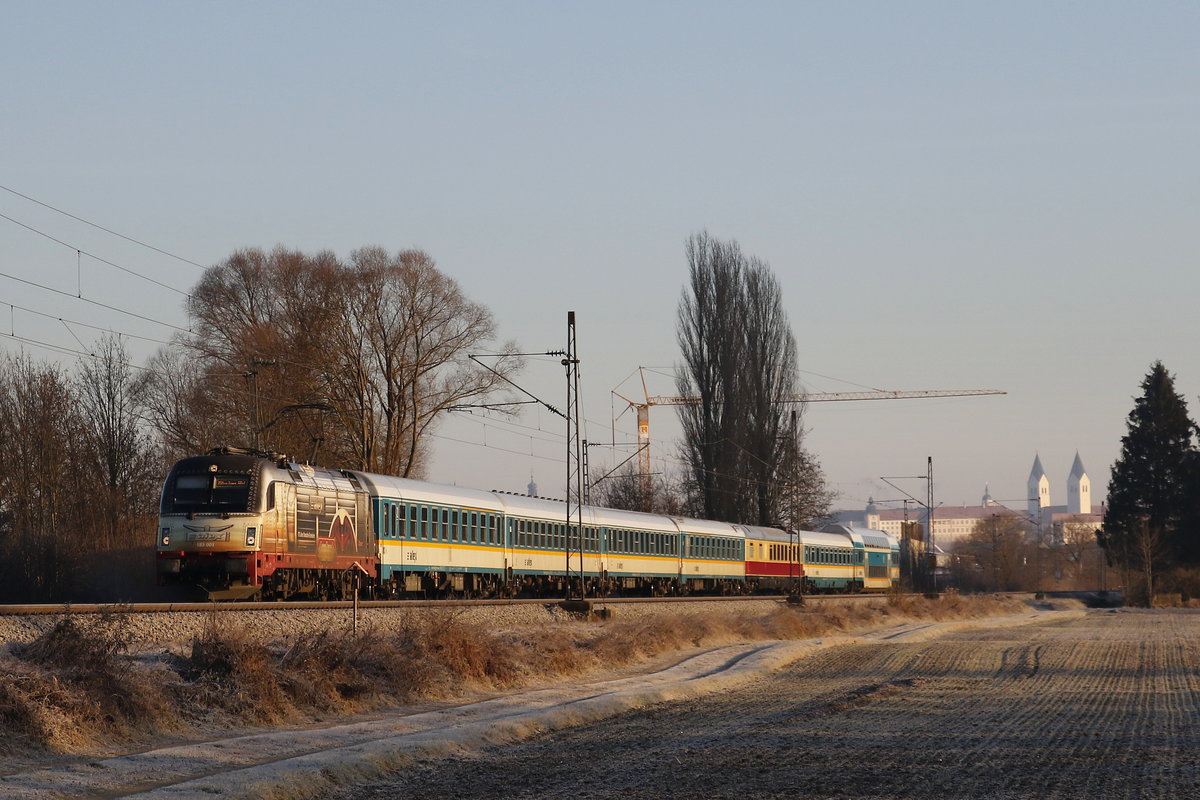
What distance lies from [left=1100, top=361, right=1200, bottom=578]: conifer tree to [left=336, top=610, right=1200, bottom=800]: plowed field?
64.5m

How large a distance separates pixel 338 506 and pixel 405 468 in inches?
851

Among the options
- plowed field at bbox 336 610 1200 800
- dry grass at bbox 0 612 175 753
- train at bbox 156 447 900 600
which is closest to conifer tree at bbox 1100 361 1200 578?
train at bbox 156 447 900 600

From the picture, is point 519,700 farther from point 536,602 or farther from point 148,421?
point 148,421

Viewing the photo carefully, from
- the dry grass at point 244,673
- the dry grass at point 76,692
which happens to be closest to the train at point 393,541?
the dry grass at point 244,673

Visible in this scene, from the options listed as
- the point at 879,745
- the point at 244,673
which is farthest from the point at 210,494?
the point at 879,745

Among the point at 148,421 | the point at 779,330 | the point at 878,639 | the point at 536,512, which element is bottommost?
the point at 878,639

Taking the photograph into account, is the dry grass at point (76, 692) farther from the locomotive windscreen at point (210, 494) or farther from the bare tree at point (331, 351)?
the bare tree at point (331, 351)

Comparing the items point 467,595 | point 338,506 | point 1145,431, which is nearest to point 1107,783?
point 338,506

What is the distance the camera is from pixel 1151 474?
3593 inches

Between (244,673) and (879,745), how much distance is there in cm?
784

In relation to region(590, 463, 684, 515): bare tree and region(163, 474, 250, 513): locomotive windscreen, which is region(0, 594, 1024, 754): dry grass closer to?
region(163, 474, 250, 513): locomotive windscreen

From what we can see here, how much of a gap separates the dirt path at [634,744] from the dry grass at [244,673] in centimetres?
89

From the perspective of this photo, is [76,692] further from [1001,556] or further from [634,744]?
[1001,556]

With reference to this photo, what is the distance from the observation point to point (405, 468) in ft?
173
